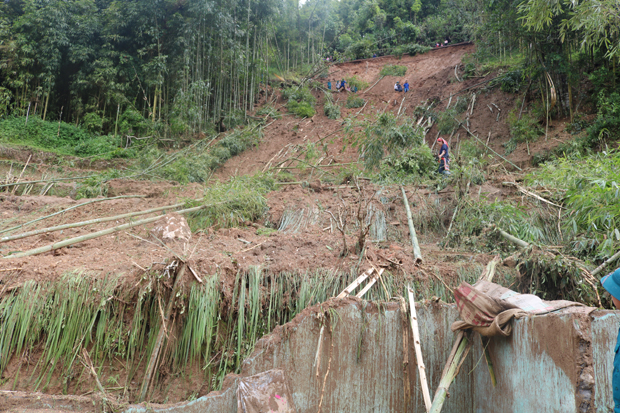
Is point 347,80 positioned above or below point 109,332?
above

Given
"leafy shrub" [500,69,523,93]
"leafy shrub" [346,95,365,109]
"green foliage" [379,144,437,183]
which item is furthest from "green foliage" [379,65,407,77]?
"green foliage" [379,144,437,183]

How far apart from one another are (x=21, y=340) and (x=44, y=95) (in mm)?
14457

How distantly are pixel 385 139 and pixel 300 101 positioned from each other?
9.70 meters

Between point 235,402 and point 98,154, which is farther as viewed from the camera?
point 98,154

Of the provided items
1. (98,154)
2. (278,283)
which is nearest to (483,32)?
(278,283)

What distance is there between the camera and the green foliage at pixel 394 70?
773 inches

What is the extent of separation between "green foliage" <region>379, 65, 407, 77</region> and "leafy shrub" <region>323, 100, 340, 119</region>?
4412 mm

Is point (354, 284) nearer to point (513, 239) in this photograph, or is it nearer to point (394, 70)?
point (513, 239)

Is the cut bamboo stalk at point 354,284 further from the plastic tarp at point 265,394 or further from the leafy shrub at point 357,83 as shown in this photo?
the leafy shrub at point 357,83

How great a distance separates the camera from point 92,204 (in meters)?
6.72

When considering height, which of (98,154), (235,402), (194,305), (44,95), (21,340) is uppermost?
(44,95)

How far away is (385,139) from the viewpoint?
887cm

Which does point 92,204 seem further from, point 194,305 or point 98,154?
point 98,154

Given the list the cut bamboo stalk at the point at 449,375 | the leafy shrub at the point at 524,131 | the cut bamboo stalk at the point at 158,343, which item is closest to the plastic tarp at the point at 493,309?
the cut bamboo stalk at the point at 449,375
